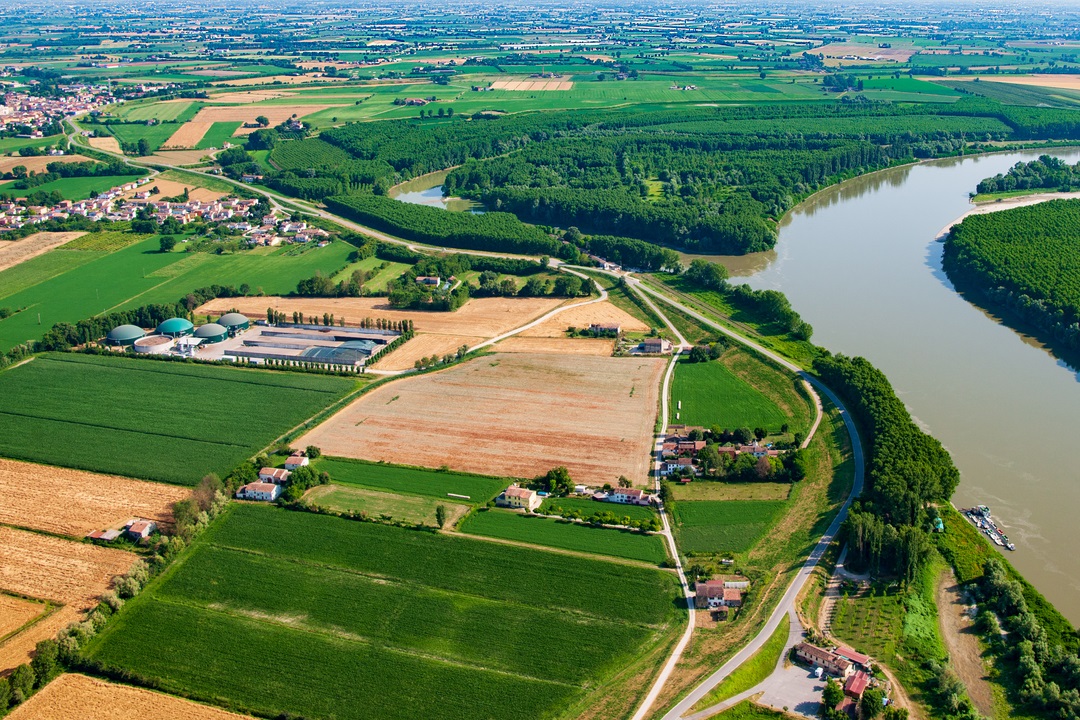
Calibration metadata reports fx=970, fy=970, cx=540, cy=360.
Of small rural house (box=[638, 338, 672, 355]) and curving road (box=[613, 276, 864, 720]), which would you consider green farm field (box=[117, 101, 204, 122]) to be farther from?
curving road (box=[613, 276, 864, 720])

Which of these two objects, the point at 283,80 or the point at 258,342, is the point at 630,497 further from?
the point at 283,80

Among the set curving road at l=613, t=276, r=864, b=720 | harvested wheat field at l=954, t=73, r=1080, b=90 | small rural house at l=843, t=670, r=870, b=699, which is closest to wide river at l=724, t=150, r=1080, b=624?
curving road at l=613, t=276, r=864, b=720

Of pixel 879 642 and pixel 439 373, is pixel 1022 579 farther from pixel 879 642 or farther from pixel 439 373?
pixel 439 373

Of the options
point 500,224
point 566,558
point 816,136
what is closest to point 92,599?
point 566,558

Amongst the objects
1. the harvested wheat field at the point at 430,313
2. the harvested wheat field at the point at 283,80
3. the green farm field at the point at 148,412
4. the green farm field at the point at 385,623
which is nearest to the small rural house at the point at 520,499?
the green farm field at the point at 385,623

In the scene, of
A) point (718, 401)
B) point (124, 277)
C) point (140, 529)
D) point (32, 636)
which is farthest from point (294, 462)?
point (124, 277)

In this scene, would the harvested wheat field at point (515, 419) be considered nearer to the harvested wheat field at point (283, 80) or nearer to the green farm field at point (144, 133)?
the green farm field at point (144, 133)
